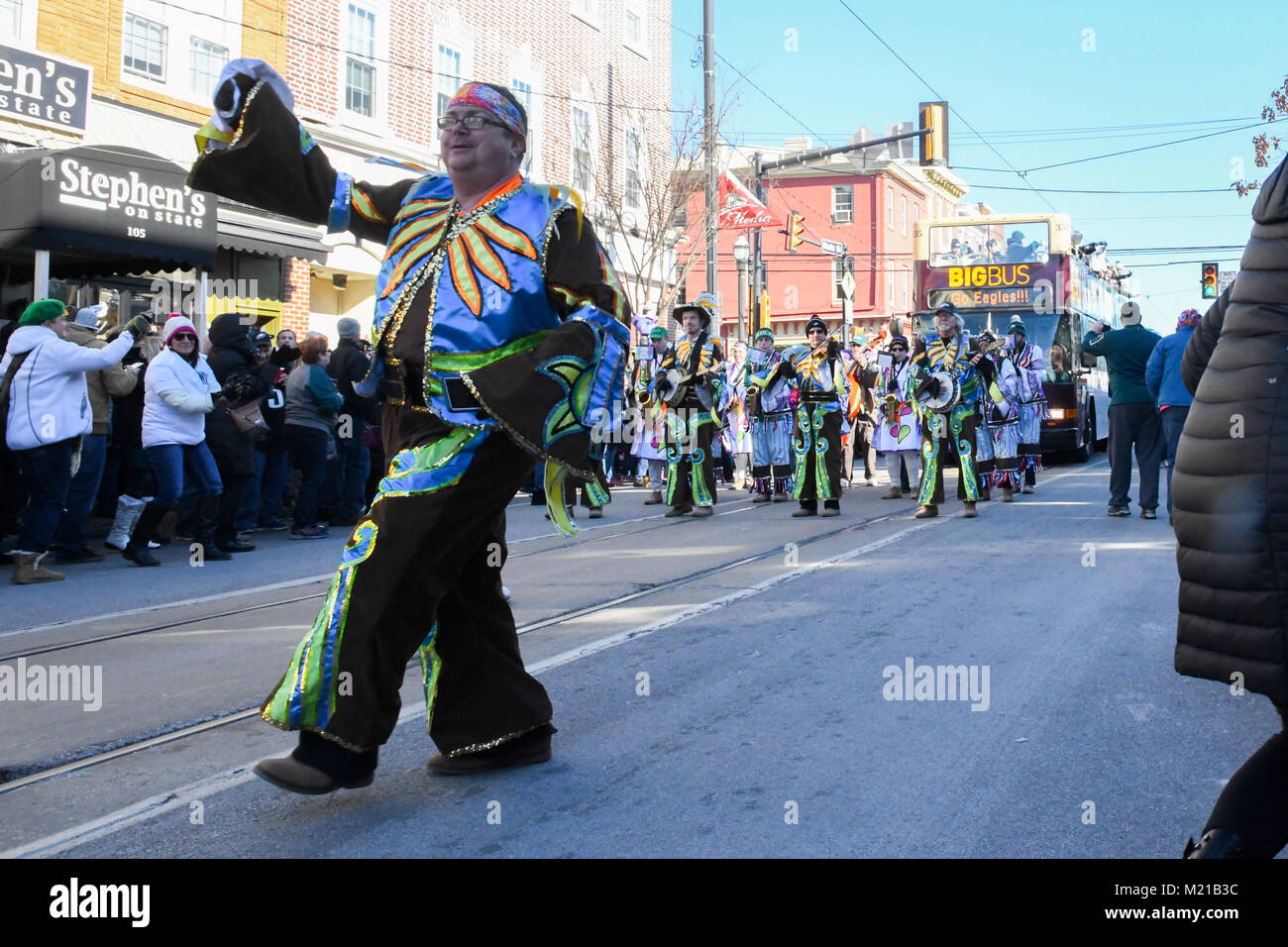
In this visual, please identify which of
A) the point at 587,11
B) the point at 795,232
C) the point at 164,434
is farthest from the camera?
the point at 795,232

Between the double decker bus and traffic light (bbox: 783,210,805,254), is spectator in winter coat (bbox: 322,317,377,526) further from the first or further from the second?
traffic light (bbox: 783,210,805,254)

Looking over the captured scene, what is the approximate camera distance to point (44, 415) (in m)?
9.16

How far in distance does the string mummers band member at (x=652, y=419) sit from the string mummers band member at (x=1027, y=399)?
4.28 m

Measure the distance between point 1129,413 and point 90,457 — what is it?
9248 mm

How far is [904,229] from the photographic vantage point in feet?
171

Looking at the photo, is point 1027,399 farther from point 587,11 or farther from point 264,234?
point 587,11

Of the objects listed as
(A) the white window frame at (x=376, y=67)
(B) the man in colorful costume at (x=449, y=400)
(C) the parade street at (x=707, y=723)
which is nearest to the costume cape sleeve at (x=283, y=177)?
(B) the man in colorful costume at (x=449, y=400)

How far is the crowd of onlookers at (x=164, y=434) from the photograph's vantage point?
9.25m

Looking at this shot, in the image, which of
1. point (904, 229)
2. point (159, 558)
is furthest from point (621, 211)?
point (904, 229)

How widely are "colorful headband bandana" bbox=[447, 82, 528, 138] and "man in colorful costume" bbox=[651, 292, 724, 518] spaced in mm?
9580

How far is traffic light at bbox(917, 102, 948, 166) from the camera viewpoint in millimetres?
21438

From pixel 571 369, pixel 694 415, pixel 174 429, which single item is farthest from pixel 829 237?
pixel 571 369

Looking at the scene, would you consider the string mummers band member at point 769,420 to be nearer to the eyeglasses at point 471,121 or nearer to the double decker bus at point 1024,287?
the double decker bus at point 1024,287
